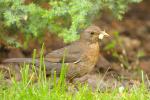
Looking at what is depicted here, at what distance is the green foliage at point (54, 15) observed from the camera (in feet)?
25.0

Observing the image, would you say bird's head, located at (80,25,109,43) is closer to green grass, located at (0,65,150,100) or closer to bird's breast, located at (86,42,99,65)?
bird's breast, located at (86,42,99,65)

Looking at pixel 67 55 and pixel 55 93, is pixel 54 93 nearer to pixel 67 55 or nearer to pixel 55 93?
pixel 55 93

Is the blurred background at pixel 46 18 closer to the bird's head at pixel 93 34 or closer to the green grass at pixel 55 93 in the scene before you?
the bird's head at pixel 93 34

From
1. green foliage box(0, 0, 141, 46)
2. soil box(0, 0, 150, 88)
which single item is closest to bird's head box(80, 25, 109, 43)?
green foliage box(0, 0, 141, 46)

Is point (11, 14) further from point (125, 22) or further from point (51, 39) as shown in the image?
point (125, 22)

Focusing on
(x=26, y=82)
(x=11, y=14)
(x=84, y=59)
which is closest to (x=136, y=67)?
(x=84, y=59)

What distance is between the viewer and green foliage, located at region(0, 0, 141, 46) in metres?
7.61

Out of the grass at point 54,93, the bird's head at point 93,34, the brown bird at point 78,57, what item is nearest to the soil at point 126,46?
the brown bird at point 78,57

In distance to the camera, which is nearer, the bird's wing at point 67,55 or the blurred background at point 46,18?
the blurred background at point 46,18

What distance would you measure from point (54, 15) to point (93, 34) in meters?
0.55

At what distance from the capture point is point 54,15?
25.6ft

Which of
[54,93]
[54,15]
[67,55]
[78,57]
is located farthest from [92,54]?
[54,93]

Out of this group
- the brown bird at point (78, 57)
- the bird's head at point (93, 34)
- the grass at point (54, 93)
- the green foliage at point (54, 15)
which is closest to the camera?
the grass at point (54, 93)

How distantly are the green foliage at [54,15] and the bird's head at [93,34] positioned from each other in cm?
11
